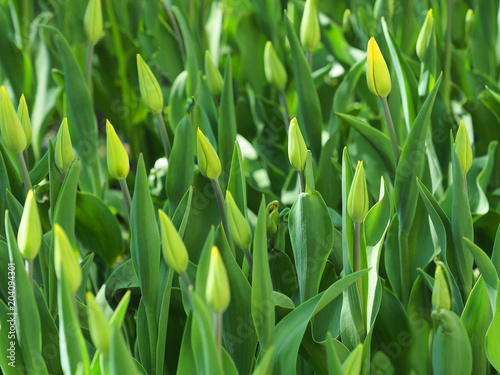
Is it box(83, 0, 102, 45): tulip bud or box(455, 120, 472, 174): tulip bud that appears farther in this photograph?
box(83, 0, 102, 45): tulip bud

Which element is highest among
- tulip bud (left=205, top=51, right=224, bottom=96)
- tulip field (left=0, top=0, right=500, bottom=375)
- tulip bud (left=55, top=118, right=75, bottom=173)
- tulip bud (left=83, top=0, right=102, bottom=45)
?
tulip bud (left=83, top=0, right=102, bottom=45)

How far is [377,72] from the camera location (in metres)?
0.75

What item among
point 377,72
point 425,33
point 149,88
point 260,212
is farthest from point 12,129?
point 425,33

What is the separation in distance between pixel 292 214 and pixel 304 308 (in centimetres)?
12

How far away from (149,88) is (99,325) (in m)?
0.41

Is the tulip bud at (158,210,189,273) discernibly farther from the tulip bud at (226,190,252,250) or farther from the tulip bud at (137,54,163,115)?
the tulip bud at (137,54,163,115)

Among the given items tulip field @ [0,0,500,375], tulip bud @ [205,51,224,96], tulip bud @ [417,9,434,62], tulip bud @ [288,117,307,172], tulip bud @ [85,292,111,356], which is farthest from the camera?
tulip bud @ [205,51,224,96]

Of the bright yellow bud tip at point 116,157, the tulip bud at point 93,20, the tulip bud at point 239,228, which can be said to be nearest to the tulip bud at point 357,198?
the tulip bud at point 239,228

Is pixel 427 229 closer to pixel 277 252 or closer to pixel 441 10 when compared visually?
pixel 277 252

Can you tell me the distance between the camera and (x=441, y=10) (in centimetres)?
130

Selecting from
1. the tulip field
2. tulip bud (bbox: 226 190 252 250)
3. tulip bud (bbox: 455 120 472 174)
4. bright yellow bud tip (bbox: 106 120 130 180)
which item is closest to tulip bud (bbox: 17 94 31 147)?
the tulip field

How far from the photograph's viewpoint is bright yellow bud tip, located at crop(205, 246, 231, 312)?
51 cm

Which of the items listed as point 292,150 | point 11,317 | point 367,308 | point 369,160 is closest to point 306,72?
point 369,160

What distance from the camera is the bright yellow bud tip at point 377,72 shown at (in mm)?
743
